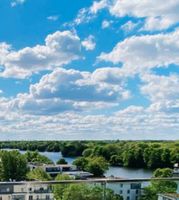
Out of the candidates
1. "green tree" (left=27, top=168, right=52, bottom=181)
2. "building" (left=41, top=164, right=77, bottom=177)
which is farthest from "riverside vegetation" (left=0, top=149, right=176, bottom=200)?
"building" (left=41, top=164, right=77, bottom=177)

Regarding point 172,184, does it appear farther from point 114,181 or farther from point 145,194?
point 114,181

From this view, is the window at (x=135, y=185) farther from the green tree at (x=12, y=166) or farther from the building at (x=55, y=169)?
the building at (x=55, y=169)

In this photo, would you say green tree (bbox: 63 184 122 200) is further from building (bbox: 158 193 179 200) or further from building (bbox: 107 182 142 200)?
building (bbox: 158 193 179 200)

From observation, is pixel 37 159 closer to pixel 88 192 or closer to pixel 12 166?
pixel 12 166

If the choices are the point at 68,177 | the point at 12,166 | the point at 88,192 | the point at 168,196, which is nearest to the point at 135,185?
the point at 168,196

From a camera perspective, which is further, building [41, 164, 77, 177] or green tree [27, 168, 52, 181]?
building [41, 164, 77, 177]

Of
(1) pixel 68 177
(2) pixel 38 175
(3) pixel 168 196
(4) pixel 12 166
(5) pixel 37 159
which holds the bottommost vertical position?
(2) pixel 38 175

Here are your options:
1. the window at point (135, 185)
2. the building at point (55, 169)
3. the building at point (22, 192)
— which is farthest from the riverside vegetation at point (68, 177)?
the building at point (55, 169)

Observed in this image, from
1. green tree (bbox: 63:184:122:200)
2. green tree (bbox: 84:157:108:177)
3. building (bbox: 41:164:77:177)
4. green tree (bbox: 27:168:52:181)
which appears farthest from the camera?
green tree (bbox: 84:157:108:177)

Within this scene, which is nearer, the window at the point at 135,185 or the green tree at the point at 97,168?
the window at the point at 135,185

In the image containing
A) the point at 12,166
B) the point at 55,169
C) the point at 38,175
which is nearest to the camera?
the point at 38,175
